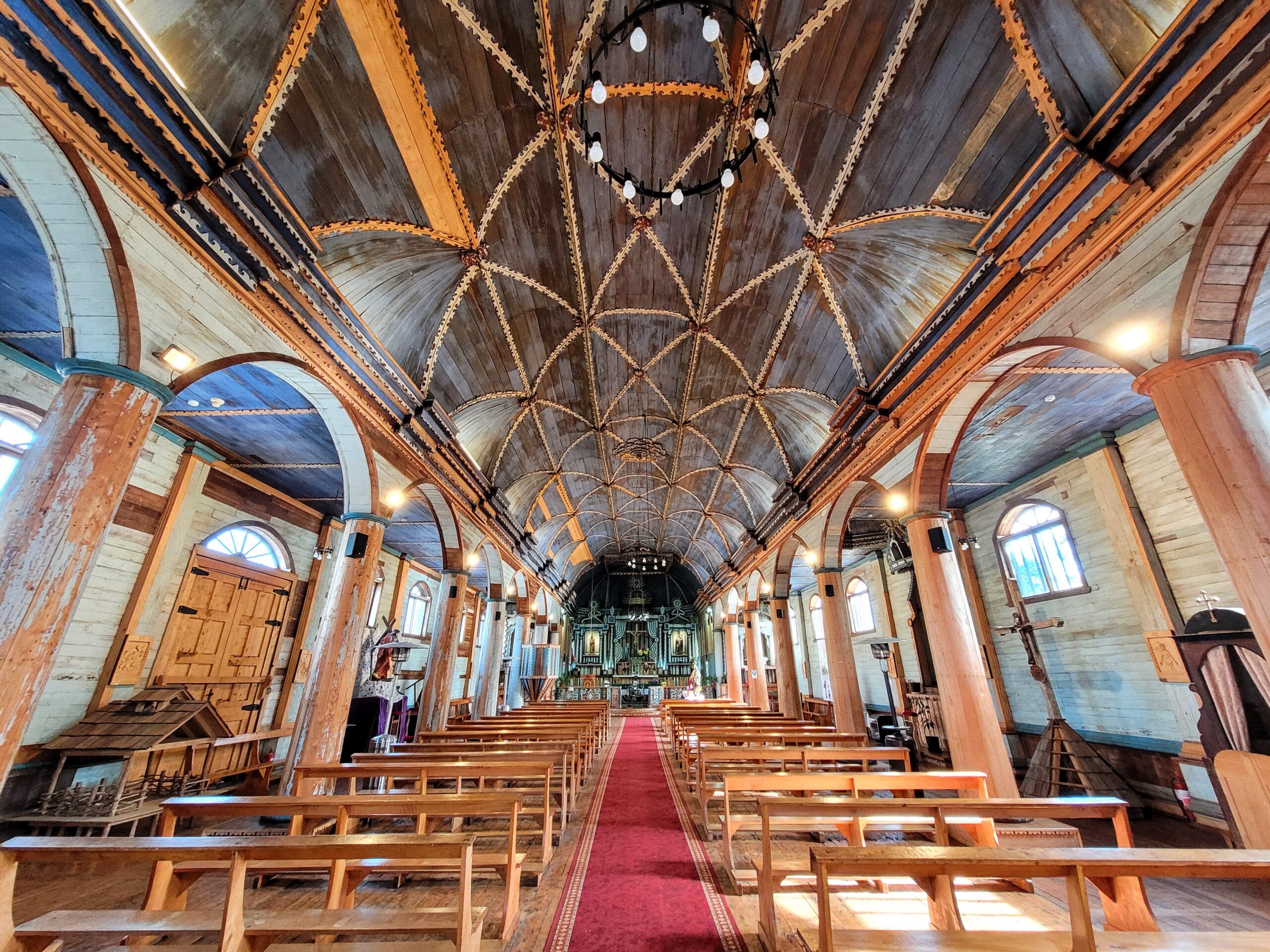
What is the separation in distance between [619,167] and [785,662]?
9585 mm

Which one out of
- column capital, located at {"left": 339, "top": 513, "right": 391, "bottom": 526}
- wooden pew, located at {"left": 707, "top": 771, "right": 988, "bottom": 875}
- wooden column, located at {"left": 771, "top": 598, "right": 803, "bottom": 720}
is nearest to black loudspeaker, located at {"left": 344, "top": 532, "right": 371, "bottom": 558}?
column capital, located at {"left": 339, "top": 513, "right": 391, "bottom": 526}

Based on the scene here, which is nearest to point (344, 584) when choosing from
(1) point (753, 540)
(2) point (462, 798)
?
(2) point (462, 798)

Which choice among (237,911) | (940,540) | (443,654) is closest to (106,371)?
(237,911)

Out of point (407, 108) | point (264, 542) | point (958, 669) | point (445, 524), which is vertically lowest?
point (958, 669)

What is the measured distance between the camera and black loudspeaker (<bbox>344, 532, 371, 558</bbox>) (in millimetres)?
5629

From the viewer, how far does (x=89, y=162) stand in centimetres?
294

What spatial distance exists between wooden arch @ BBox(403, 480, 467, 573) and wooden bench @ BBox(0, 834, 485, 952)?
562 centimetres

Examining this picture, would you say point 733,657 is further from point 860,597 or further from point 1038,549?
point 1038,549

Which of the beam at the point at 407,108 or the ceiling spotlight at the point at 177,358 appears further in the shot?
the beam at the point at 407,108

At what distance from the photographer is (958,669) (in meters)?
5.02

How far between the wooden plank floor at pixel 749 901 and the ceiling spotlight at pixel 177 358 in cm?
363

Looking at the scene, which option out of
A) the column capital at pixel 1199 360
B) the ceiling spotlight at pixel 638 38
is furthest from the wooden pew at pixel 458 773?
the column capital at pixel 1199 360

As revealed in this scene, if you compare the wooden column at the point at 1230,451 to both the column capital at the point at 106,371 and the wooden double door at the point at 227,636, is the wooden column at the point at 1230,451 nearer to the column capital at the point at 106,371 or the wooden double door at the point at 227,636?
the column capital at the point at 106,371

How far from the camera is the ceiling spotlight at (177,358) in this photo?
11.0 feet
